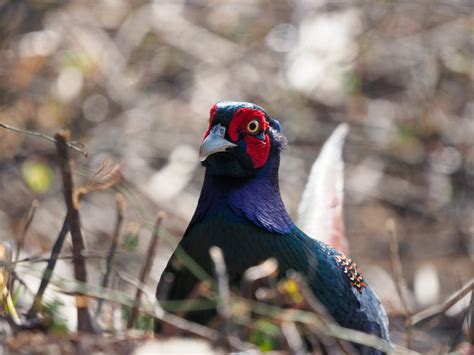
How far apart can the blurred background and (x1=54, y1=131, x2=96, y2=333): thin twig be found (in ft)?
10.8

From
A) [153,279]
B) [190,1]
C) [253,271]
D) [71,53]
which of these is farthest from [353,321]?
[190,1]

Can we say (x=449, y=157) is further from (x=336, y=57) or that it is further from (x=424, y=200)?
(x=336, y=57)

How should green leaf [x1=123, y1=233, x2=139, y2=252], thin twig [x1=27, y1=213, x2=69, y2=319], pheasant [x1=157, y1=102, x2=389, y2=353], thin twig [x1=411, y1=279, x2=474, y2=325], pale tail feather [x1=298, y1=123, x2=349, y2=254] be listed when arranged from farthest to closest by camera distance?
pale tail feather [x1=298, y1=123, x2=349, y2=254], thin twig [x1=411, y1=279, x2=474, y2=325], pheasant [x1=157, y1=102, x2=389, y2=353], green leaf [x1=123, y1=233, x2=139, y2=252], thin twig [x1=27, y1=213, x2=69, y2=319]

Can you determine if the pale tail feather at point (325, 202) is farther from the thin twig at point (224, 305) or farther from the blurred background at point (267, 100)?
the blurred background at point (267, 100)

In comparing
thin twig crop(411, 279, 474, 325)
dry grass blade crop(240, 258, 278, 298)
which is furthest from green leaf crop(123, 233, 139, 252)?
thin twig crop(411, 279, 474, 325)

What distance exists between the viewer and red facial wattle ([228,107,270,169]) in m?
3.09

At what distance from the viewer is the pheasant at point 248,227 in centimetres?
294

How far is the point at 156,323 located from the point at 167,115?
370 cm

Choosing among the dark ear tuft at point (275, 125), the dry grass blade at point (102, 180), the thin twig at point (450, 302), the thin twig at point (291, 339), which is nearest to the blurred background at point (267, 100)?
the thin twig at point (450, 302)

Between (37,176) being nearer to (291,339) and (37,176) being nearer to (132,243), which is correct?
(132,243)

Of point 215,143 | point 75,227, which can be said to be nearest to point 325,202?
point 215,143

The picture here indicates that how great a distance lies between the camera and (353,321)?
310 cm

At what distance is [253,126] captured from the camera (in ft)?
10.3

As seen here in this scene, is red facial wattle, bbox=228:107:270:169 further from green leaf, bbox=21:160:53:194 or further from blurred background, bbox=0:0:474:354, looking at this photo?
blurred background, bbox=0:0:474:354
